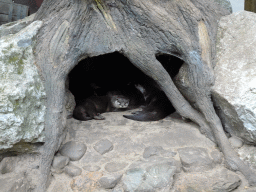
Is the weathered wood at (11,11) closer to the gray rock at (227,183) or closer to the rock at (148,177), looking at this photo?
the rock at (148,177)

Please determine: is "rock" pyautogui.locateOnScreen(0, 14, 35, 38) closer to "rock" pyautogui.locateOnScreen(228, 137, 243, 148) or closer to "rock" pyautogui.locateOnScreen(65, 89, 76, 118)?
"rock" pyautogui.locateOnScreen(65, 89, 76, 118)

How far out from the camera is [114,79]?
157 inches

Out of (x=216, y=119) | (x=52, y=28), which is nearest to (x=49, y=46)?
(x=52, y=28)

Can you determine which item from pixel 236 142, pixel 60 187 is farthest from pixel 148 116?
pixel 60 187

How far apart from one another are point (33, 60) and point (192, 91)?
1.70m

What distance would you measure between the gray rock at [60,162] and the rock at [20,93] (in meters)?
0.27

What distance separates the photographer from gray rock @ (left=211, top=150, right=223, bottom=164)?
7.48 feet

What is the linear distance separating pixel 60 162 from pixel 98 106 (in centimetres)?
125

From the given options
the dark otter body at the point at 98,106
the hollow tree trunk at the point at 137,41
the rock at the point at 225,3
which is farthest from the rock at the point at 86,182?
the rock at the point at 225,3

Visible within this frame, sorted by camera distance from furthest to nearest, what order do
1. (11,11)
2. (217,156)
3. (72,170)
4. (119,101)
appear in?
(11,11), (119,101), (217,156), (72,170)

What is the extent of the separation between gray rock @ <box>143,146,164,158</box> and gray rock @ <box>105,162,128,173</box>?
25 cm

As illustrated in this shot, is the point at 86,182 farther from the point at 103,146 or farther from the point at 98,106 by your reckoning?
the point at 98,106

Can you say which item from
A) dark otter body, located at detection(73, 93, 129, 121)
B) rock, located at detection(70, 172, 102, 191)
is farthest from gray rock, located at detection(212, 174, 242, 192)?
dark otter body, located at detection(73, 93, 129, 121)

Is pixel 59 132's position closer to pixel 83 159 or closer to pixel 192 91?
pixel 83 159
